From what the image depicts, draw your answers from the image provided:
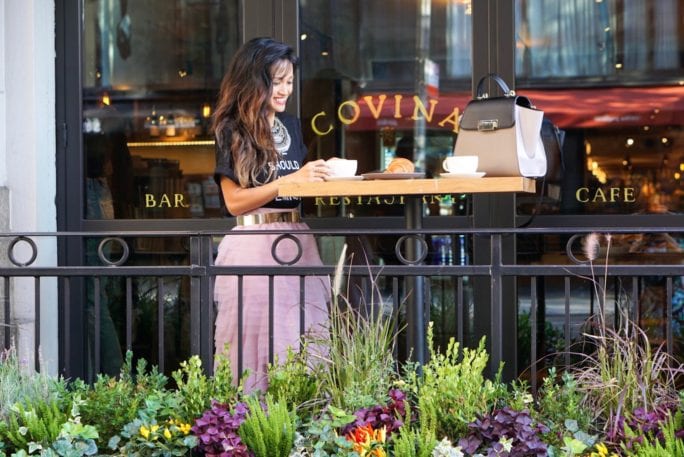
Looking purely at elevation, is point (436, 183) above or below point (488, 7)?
below

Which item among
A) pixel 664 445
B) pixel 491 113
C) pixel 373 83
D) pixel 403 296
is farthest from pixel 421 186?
pixel 373 83

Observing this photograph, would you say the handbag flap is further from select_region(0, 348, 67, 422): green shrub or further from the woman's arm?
select_region(0, 348, 67, 422): green shrub

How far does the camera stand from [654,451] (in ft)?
10.7

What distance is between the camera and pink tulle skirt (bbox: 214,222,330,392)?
15.3ft

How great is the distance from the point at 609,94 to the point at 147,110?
277cm

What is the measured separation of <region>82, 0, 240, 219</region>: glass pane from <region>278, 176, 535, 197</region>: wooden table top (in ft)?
7.38

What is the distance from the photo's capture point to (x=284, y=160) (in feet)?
15.8

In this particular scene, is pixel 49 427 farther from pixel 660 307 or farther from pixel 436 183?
pixel 660 307

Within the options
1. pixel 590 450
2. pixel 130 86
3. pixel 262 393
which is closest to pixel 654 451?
pixel 590 450

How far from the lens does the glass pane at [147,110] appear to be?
623cm

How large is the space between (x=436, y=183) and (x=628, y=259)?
2.34m

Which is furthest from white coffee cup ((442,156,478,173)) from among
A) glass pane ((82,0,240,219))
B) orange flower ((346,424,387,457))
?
glass pane ((82,0,240,219))

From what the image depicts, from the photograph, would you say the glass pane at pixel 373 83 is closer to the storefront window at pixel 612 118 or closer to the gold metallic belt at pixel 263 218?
the storefront window at pixel 612 118

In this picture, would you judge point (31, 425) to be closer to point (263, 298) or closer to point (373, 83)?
point (263, 298)
